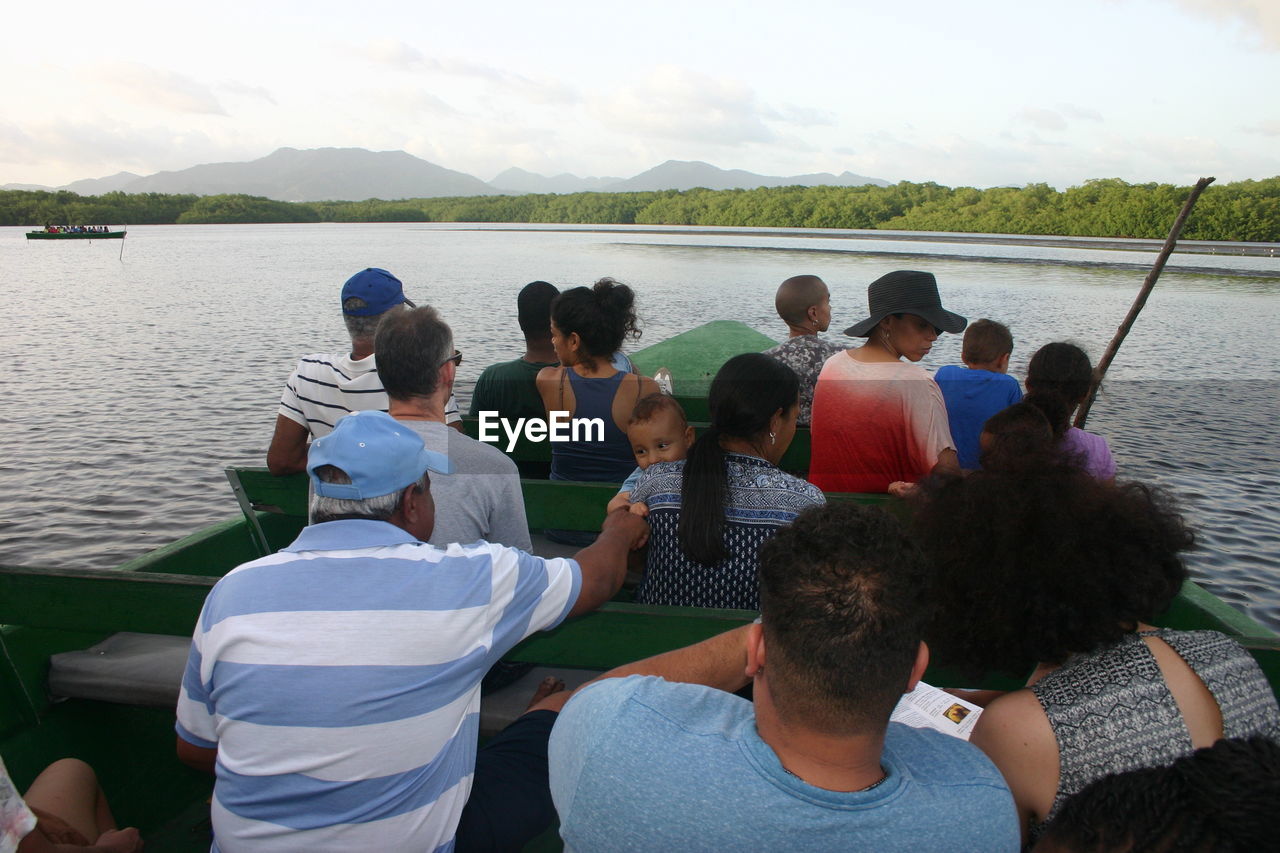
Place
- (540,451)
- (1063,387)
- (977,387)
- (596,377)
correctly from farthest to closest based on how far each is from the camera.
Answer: (540,451)
(977,387)
(596,377)
(1063,387)

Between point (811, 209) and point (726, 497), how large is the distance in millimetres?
68834

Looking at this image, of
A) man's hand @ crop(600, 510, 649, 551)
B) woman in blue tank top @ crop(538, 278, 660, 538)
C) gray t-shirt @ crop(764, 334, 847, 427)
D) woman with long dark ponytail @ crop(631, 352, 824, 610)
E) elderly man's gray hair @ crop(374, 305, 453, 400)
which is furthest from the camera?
gray t-shirt @ crop(764, 334, 847, 427)

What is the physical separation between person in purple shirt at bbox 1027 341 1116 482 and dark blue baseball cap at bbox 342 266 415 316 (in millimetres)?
2597

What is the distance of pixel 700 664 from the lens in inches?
67.8

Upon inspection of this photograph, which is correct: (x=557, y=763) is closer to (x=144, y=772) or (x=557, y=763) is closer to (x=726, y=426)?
(x=726, y=426)

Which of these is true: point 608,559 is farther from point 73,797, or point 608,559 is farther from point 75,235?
point 75,235

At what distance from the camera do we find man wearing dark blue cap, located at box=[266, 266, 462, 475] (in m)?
3.25

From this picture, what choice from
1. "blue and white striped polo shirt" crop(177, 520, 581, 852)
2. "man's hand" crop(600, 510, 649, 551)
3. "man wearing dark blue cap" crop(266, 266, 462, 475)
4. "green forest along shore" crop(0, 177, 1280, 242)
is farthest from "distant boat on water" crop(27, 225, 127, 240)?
"blue and white striped polo shirt" crop(177, 520, 581, 852)

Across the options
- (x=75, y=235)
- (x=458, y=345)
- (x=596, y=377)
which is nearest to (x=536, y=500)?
(x=596, y=377)

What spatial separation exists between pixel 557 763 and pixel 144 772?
2.28 metres

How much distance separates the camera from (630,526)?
Result: 2.35 metres

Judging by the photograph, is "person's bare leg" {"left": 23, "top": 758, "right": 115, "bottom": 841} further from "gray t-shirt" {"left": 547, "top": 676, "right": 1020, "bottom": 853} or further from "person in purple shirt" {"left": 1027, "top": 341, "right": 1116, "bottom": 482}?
"person in purple shirt" {"left": 1027, "top": 341, "right": 1116, "bottom": 482}

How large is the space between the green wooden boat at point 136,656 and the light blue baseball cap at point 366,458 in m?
0.76

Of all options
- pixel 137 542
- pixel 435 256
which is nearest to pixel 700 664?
pixel 137 542
